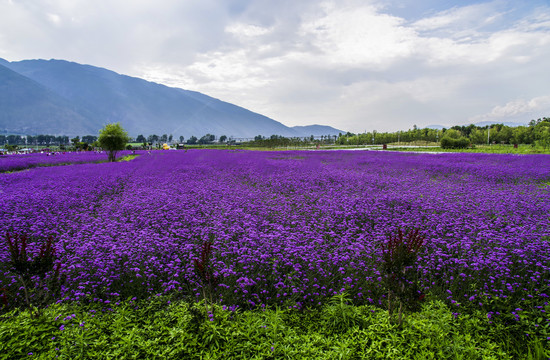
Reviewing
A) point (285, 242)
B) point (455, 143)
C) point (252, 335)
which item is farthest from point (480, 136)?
point (252, 335)

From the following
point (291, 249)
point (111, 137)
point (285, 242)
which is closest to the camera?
point (291, 249)

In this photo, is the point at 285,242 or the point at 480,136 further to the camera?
the point at 480,136

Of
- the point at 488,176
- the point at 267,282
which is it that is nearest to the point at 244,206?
the point at 267,282

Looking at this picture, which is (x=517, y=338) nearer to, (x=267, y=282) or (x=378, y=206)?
(x=267, y=282)

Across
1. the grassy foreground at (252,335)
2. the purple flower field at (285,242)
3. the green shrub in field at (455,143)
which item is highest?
the green shrub in field at (455,143)

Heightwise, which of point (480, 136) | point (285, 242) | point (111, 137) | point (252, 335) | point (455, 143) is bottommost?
point (252, 335)

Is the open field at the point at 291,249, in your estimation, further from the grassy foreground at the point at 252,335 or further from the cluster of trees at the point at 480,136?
the cluster of trees at the point at 480,136

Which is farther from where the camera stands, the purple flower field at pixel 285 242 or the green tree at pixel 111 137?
the green tree at pixel 111 137

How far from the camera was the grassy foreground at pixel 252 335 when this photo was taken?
3027 mm

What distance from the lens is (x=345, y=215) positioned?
7637 millimetres

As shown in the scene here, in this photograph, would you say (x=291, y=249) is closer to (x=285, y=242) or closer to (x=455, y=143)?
(x=285, y=242)

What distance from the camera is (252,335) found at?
3.28m

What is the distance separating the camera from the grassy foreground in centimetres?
303

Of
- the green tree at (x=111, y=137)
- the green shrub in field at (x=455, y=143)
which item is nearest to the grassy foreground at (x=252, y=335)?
the green tree at (x=111, y=137)
